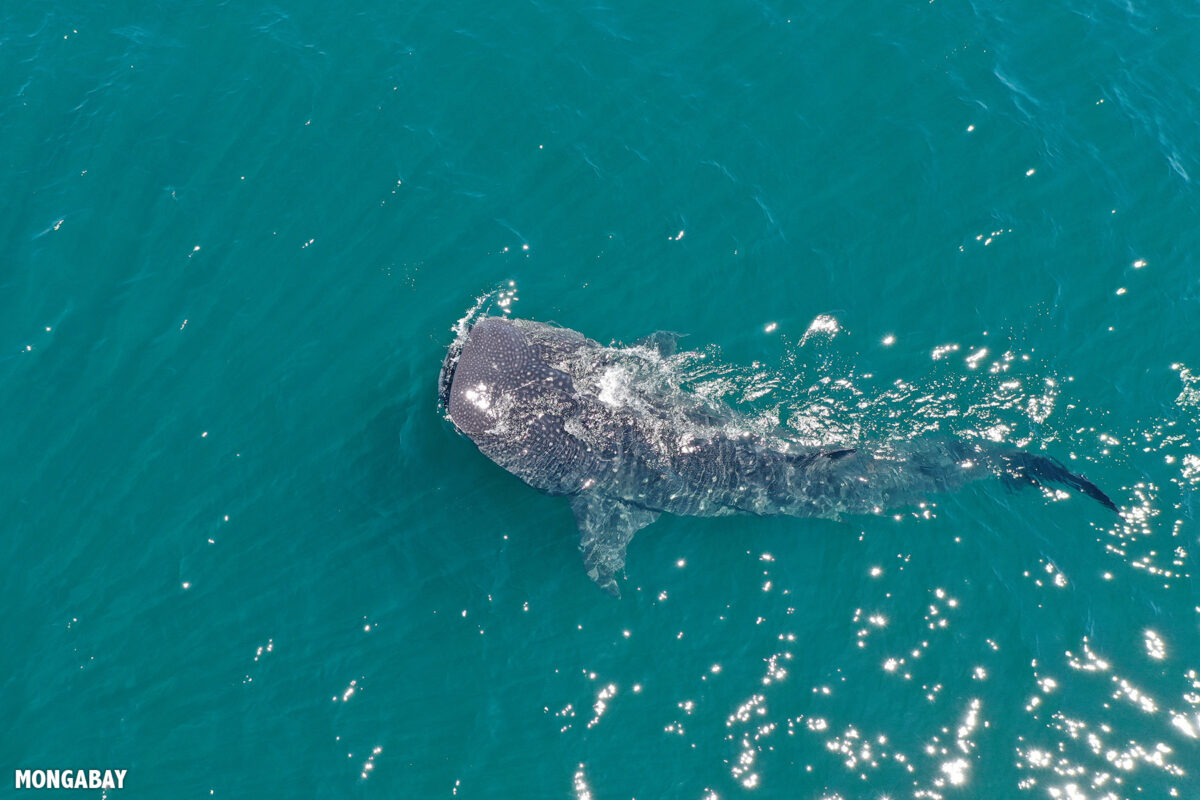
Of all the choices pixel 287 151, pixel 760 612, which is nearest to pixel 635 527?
pixel 760 612

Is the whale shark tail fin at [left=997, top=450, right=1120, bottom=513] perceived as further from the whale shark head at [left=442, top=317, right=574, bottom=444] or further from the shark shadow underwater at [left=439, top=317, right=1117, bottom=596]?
the whale shark head at [left=442, top=317, right=574, bottom=444]

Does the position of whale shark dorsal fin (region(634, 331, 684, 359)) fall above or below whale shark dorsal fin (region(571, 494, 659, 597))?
above

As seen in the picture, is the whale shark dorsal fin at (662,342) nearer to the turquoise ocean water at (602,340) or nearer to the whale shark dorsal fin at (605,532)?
the turquoise ocean water at (602,340)

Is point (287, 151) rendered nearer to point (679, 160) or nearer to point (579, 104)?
point (579, 104)

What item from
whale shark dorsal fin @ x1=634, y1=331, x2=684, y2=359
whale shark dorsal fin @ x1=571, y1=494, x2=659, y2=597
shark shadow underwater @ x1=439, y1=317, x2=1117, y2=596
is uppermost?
whale shark dorsal fin @ x1=634, y1=331, x2=684, y2=359

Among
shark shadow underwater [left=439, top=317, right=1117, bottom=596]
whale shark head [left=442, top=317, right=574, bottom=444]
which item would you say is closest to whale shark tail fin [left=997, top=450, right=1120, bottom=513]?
shark shadow underwater [left=439, top=317, right=1117, bottom=596]

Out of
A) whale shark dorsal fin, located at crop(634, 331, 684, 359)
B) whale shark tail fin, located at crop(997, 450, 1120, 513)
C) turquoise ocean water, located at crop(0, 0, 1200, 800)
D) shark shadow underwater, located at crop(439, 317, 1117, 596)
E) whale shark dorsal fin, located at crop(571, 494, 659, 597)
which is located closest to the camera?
turquoise ocean water, located at crop(0, 0, 1200, 800)
